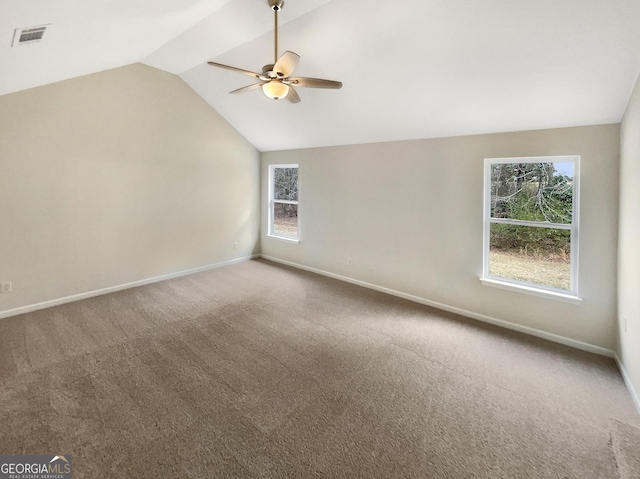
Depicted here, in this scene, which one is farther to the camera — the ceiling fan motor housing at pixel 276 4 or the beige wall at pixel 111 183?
the beige wall at pixel 111 183

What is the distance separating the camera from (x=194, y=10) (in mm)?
2793

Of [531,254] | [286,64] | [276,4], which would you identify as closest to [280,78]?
[286,64]

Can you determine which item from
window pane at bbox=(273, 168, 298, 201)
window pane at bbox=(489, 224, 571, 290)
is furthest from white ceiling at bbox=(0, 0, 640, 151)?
window pane at bbox=(273, 168, 298, 201)

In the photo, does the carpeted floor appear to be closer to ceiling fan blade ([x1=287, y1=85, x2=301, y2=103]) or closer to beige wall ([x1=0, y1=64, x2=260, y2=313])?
beige wall ([x1=0, y1=64, x2=260, y2=313])

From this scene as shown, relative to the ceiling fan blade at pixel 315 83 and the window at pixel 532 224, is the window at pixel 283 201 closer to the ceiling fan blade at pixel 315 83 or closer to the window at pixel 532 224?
the ceiling fan blade at pixel 315 83

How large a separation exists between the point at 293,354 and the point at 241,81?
3.57 m

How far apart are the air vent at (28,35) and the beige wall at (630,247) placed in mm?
4322

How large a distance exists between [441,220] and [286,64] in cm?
267

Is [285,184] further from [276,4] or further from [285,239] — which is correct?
[276,4]

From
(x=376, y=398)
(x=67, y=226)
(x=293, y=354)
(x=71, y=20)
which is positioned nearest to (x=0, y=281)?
(x=67, y=226)

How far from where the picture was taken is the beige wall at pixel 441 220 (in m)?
2.94

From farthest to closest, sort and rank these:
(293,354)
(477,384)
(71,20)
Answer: (293,354) → (477,384) → (71,20)

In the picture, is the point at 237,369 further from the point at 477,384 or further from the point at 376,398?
the point at 477,384

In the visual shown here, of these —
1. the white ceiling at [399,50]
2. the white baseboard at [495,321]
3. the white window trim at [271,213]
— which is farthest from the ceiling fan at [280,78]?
the white window trim at [271,213]
